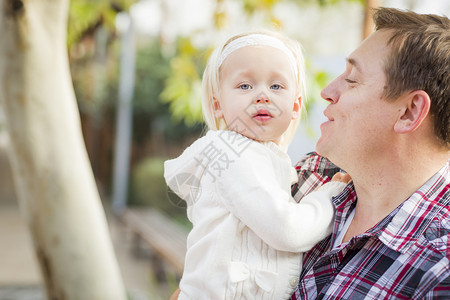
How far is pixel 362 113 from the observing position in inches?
59.4

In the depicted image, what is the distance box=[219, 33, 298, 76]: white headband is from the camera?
5.04 ft

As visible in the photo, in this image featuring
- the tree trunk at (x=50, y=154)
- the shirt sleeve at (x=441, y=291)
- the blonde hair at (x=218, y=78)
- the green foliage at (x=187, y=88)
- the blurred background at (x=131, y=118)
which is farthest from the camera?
the blurred background at (x=131, y=118)

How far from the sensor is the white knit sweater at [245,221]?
139cm

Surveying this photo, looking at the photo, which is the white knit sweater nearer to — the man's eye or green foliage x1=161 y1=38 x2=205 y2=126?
the man's eye

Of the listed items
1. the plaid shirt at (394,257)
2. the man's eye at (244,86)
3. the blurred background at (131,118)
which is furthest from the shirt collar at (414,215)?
the blurred background at (131,118)

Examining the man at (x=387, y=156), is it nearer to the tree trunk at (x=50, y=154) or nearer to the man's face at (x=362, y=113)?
the man's face at (x=362, y=113)

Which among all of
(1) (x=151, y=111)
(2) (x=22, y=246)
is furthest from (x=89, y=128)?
(2) (x=22, y=246)

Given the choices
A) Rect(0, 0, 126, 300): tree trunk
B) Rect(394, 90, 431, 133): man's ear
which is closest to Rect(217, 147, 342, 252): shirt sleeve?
Rect(394, 90, 431, 133): man's ear

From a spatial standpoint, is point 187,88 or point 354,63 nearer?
point 354,63

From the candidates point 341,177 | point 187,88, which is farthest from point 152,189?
point 341,177

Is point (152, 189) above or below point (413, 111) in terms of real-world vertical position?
below

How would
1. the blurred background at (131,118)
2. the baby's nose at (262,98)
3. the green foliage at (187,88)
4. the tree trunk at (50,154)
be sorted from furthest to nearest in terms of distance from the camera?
the blurred background at (131,118) < the green foliage at (187,88) < the tree trunk at (50,154) < the baby's nose at (262,98)

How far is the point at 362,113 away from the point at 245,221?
17.5 inches

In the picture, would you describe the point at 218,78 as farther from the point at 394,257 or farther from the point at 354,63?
the point at 394,257
